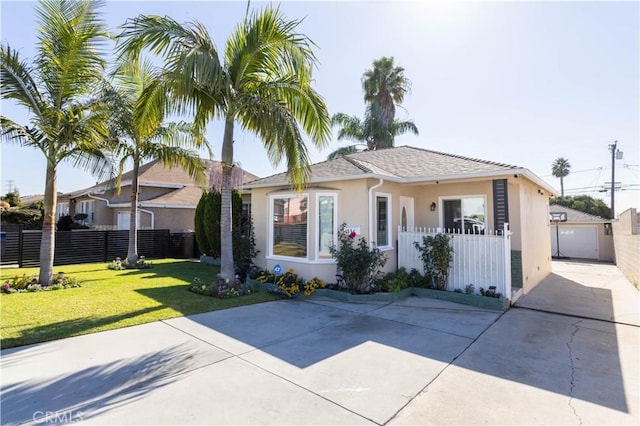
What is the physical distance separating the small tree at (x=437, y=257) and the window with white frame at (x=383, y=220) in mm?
1052

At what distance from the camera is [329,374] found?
4348 millimetres

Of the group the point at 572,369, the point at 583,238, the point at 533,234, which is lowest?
the point at 572,369

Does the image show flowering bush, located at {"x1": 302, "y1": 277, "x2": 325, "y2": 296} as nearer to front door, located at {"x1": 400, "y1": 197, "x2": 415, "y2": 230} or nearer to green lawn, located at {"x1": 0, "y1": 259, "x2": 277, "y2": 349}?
green lawn, located at {"x1": 0, "y1": 259, "x2": 277, "y2": 349}

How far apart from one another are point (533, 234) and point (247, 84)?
10.5m

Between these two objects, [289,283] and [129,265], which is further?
[129,265]

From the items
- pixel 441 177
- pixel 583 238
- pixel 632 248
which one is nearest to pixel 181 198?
pixel 441 177

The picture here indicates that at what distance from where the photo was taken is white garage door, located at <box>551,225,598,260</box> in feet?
67.1

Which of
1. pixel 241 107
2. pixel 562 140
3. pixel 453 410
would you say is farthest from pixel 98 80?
pixel 562 140

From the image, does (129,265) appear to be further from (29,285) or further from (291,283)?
(291,283)

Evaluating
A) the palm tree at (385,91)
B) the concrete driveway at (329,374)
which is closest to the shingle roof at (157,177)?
the palm tree at (385,91)

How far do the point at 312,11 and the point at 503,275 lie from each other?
851 cm

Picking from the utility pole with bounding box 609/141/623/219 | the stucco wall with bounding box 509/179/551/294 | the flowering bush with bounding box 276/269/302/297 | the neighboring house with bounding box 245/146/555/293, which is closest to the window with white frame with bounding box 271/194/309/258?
the neighboring house with bounding box 245/146/555/293

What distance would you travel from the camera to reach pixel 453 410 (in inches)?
140

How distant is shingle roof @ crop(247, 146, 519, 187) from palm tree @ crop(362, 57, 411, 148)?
11.3 m
